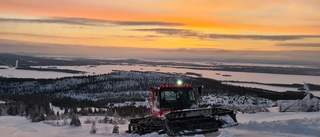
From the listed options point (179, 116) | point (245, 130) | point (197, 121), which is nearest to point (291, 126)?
point (245, 130)

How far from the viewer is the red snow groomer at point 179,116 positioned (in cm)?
1422

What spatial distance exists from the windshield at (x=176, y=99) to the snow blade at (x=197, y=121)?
1.22 meters

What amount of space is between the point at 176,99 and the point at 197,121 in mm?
1642

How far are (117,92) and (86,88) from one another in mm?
9070

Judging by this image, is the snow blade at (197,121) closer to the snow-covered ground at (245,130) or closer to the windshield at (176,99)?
the snow-covered ground at (245,130)

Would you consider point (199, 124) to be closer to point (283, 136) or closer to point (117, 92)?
point (283, 136)

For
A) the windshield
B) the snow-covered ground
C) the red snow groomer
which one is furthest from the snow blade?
the windshield

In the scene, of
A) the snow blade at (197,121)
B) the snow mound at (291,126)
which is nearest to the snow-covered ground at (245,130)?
the snow mound at (291,126)

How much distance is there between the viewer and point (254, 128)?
1638cm

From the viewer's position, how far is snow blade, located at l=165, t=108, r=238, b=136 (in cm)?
1411

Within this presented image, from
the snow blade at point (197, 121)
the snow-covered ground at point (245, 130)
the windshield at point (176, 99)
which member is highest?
the windshield at point (176, 99)

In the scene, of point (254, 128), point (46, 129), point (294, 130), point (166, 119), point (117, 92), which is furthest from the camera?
point (117, 92)

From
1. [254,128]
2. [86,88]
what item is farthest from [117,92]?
[254,128]

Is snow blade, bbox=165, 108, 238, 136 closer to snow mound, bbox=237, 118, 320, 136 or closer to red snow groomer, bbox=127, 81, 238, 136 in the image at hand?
red snow groomer, bbox=127, 81, 238, 136
